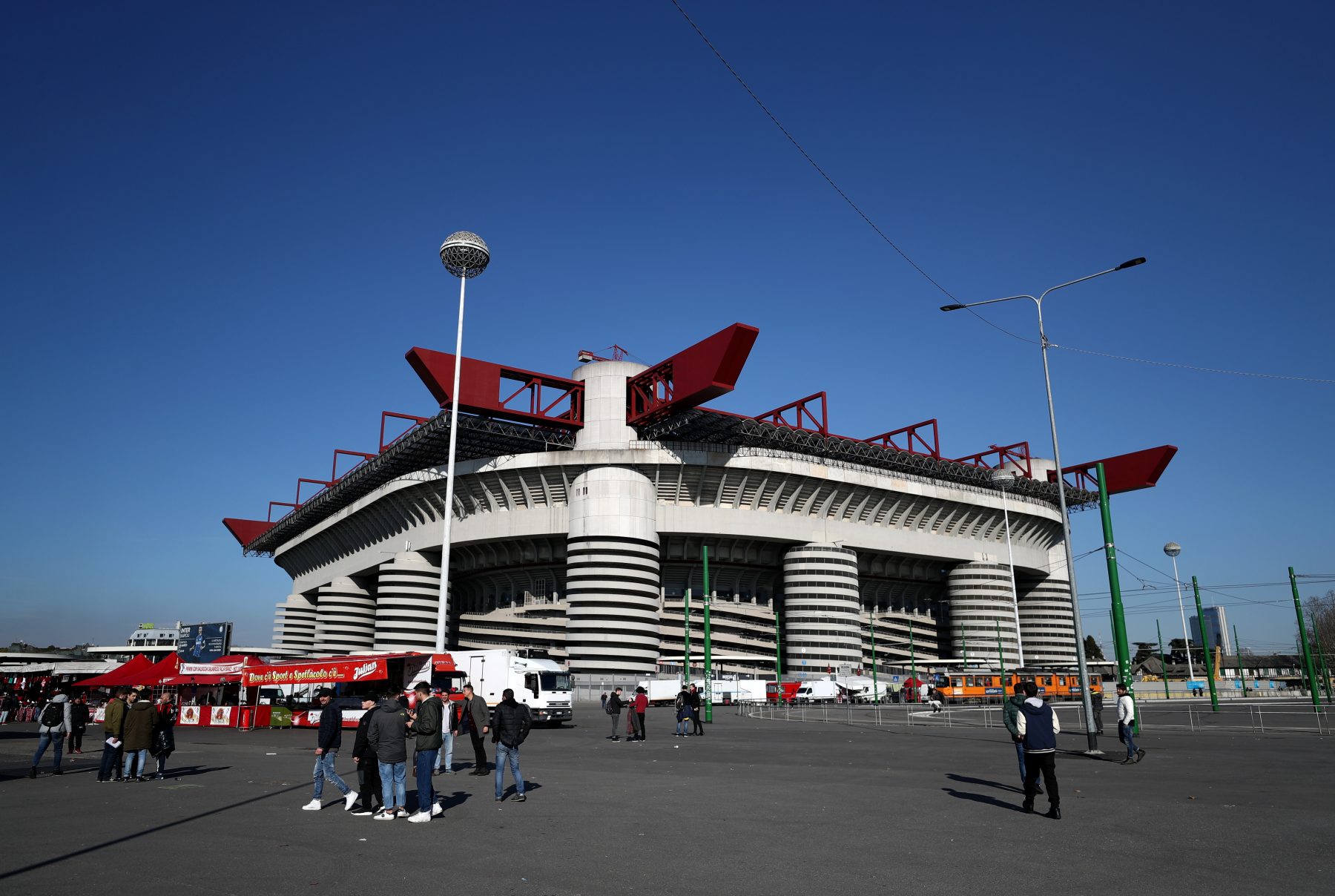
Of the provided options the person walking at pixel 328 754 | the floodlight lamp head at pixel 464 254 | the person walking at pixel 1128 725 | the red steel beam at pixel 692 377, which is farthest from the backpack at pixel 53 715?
the red steel beam at pixel 692 377

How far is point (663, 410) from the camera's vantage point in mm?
54531

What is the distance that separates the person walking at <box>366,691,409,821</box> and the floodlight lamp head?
29342 millimetres

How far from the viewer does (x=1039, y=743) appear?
36.7ft

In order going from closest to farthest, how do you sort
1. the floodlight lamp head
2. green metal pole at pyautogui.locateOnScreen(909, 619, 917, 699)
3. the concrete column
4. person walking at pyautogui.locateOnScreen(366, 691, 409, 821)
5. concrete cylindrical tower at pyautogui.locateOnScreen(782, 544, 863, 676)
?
person walking at pyautogui.locateOnScreen(366, 691, 409, 821)
the floodlight lamp head
the concrete column
green metal pole at pyautogui.locateOnScreen(909, 619, 917, 699)
concrete cylindrical tower at pyautogui.locateOnScreen(782, 544, 863, 676)

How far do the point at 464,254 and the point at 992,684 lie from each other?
4949 centimetres

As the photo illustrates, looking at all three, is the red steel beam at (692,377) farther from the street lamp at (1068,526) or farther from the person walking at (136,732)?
the person walking at (136,732)

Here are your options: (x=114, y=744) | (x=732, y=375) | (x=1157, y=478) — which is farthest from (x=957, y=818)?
(x=1157, y=478)

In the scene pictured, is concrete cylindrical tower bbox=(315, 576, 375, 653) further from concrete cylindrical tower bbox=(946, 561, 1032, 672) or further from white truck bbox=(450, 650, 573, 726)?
concrete cylindrical tower bbox=(946, 561, 1032, 672)

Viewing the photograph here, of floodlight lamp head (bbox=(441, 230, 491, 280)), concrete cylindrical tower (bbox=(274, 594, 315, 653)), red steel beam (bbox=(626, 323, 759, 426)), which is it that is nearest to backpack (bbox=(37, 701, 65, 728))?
floodlight lamp head (bbox=(441, 230, 491, 280))

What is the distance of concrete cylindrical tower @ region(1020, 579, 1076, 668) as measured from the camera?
262 feet

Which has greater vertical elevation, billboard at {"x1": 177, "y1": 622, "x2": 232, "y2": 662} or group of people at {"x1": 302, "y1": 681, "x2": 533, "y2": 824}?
billboard at {"x1": 177, "y1": 622, "x2": 232, "y2": 662}

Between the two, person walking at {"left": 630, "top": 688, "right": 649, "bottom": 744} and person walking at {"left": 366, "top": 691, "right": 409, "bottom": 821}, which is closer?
person walking at {"left": 366, "top": 691, "right": 409, "bottom": 821}

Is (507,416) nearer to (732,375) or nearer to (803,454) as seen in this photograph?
(732,375)

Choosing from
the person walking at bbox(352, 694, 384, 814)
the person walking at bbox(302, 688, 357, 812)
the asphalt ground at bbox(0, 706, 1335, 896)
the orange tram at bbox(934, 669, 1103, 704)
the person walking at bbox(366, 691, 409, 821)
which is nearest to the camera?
the asphalt ground at bbox(0, 706, 1335, 896)
